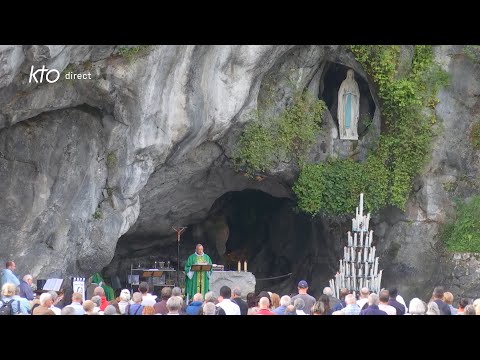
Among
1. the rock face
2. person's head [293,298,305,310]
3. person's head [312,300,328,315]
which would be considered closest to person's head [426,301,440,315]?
person's head [312,300,328,315]

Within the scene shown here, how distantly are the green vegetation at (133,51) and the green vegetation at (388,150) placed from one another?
15.6 feet

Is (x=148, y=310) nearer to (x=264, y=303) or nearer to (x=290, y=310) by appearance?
Answer: (x=264, y=303)

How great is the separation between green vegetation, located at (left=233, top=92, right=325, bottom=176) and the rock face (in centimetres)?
22

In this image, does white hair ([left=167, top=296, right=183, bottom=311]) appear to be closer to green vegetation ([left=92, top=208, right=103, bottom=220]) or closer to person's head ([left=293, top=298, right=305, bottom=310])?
person's head ([left=293, top=298, right=305, bottom=310])

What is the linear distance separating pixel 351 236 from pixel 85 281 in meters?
5.16

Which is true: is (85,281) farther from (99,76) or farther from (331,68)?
(331,68)

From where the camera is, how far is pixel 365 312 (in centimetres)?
1483

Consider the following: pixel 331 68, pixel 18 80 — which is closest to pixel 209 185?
pixel 331 68

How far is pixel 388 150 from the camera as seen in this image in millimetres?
25438

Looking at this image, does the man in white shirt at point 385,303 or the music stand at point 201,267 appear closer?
the man in white shirt at point 385,303

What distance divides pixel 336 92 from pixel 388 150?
179 centimetres

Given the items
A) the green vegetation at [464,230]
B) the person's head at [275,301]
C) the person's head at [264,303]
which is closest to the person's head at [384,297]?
the person's head at [275,301]

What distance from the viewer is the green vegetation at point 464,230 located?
24828mm

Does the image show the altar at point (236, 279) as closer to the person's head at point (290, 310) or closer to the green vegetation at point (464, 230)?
the green vegetation at point (464, 230)
